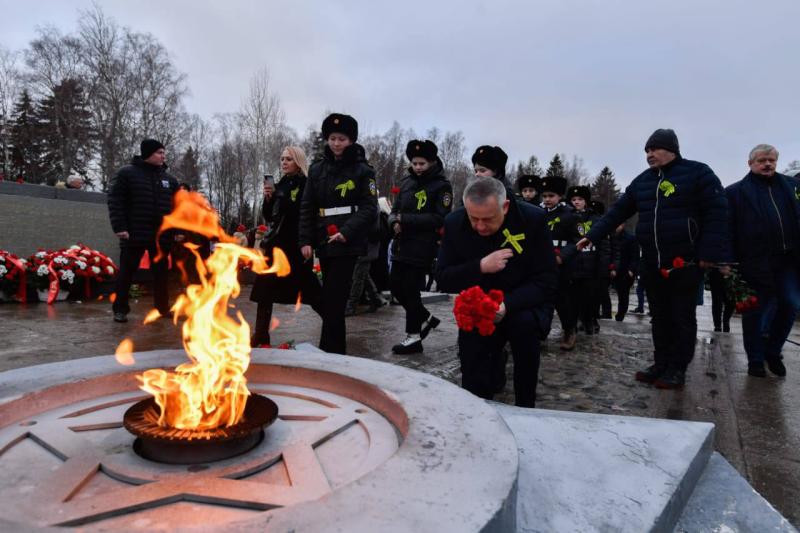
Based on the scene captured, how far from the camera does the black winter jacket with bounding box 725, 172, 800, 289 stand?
4508 mm

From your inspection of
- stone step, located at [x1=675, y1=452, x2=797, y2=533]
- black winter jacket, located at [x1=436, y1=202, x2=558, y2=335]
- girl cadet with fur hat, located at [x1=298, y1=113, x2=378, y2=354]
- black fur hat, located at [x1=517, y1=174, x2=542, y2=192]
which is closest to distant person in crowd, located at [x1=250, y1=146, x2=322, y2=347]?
girl cadet with fur hat, located at [x1=298, y1=113, x2=378, y2=354]

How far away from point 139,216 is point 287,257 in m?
2.46

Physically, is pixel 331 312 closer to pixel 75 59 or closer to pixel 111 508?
pixel 111 508

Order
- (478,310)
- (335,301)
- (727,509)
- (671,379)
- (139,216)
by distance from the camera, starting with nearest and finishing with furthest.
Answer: (727,509)
(478,310)
(671,379)
(335,301)
(139,216)

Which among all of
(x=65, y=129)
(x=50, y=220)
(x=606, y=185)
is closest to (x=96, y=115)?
(x=65, y=129)

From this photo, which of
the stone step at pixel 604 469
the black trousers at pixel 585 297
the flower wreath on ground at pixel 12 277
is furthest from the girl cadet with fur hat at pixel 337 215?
the flower wreath on ground at pixel 12 277

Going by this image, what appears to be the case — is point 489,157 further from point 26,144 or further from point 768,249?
point 26,144

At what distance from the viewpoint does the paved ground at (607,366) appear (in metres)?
2.75

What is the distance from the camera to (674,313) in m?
4.04

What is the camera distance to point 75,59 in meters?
28.8

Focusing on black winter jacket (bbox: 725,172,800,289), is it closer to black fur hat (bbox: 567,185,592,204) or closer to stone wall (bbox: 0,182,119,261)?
black fur hat (bbox: 567,185,592,204)

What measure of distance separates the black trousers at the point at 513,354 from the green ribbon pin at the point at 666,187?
1713 mm

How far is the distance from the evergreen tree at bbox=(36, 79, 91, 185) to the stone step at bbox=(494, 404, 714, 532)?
3346cm

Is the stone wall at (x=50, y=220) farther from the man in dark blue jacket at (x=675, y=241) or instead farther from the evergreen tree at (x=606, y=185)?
the evergreen tree at (x=606, y=185)
